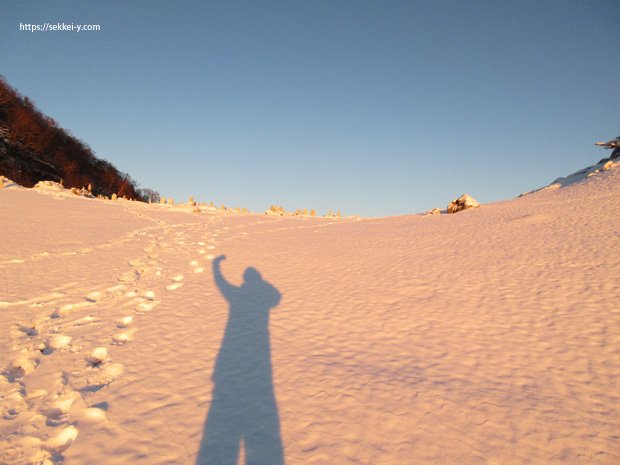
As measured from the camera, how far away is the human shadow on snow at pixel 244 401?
2586mm

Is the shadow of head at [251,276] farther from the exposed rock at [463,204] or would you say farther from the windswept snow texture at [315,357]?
the exposed rock at [463,204]

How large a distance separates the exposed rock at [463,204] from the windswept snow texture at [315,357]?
33.2ft

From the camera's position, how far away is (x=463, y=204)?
1908 cm

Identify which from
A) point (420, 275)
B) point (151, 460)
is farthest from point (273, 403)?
point (420, 275)

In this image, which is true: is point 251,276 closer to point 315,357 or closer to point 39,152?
point 315,357

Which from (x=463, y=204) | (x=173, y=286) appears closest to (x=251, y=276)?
(x=173, y=286)

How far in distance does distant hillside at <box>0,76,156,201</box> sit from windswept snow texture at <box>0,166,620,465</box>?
2586 centimetres

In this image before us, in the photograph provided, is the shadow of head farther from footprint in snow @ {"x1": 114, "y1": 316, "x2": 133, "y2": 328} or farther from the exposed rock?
the exposed rock

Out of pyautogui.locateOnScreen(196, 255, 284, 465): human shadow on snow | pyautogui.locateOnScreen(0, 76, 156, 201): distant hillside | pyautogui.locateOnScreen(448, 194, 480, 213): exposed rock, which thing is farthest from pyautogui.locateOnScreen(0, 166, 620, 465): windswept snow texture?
pyautogui.locateOnScreen(0, 76, 156, 201): distant hillside

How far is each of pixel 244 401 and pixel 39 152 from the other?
123 ft

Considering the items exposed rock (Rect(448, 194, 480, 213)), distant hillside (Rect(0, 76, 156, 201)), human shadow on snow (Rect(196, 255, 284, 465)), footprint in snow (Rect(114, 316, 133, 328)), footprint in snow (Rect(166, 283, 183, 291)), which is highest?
distant hillside (Rect(0, 76, 156, 201))

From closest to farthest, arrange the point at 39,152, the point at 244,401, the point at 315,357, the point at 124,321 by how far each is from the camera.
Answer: the point at 244,401, the point at 315,357, the point at 124,321, the point at 39,152

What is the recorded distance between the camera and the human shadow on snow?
2.59m

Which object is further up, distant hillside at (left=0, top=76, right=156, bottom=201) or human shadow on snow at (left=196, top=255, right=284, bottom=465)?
distant hillside at (left=0, top=76, right=156, bottom=201)
